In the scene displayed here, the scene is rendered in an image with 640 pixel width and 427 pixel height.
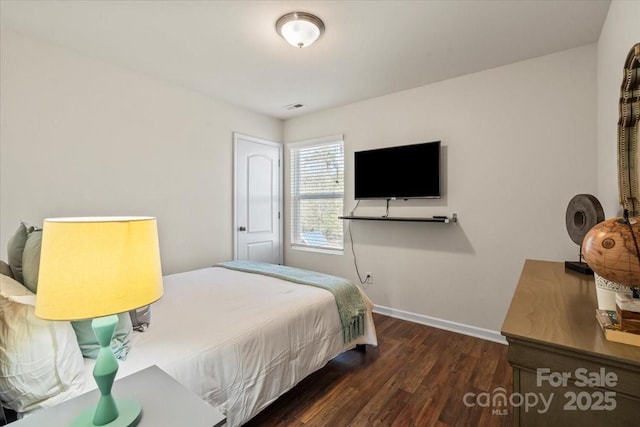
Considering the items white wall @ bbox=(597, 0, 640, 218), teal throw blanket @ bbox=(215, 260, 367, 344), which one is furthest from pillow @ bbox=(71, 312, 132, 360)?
white wall @ bbox=(597, 0, 640, 218)

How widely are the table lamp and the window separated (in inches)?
123

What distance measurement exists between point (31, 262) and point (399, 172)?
116 inches

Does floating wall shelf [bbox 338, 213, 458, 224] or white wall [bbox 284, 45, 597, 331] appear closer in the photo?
white wall [bbox 284, 45, 597, 331]

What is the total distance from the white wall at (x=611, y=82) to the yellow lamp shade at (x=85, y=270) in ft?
7.46

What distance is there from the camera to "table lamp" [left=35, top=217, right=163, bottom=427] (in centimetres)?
76

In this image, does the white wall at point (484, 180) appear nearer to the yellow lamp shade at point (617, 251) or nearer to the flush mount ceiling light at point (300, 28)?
the flush mount ceiling light at point (300, 28)

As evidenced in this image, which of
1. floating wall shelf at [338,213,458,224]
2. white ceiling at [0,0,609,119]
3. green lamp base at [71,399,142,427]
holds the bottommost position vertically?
green lamp base at [71,399,142,427]

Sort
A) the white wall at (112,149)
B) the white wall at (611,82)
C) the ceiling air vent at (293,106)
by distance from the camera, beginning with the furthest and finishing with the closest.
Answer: the ceiling air vent at (293,106) → the white wall at (112,149) → the white wall at (611,82)

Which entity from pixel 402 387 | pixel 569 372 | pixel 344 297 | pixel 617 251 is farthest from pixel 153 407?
pixel 402 387

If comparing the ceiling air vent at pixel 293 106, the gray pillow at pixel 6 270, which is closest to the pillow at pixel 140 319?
the gray pillow at pixel 6 270

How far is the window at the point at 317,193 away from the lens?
3.89 m

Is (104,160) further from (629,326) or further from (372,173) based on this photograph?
(629,326)

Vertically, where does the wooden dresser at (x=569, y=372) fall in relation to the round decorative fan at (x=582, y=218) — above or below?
below

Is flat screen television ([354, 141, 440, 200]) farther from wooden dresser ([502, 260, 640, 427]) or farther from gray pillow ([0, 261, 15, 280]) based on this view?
gray pillow ([0, 261, 15, 280])
